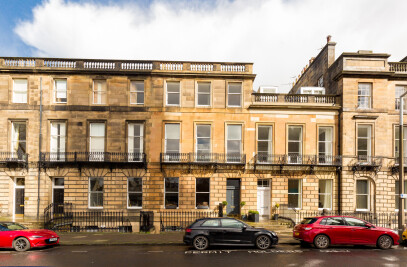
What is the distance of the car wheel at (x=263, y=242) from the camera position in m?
13.3

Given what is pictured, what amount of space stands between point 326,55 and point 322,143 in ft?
25.7

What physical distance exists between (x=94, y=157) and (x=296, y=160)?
14843 millimetres

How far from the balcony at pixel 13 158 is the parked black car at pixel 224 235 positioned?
14390 millimetres

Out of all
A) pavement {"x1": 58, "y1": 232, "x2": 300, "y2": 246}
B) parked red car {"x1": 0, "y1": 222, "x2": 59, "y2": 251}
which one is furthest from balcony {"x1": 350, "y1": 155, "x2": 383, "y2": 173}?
parked red car {"x1": 0, "y1": 222, "x2": 59, "y2": 251}

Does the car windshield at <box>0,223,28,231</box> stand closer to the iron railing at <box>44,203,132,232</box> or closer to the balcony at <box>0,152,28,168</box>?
the iron railing at <box>44,203,132,232</box>

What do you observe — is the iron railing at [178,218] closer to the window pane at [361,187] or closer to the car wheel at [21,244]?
the car wheel at [21,244]

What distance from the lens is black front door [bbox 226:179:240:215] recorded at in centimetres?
2164

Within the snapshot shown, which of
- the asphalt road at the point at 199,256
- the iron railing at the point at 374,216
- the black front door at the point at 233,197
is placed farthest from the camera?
the black front door at the point at 233,197

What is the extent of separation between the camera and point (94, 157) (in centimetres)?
2128

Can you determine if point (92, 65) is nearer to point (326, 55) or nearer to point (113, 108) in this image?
point (113, 108)

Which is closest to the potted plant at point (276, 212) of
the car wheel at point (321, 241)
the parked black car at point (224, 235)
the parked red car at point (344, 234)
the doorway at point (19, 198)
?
the parked red car at point (344, 234)

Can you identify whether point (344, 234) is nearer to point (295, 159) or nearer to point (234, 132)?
point (295, 159)

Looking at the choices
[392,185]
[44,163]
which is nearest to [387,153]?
[392,185]

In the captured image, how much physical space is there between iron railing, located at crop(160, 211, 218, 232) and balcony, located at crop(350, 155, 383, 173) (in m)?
10.6
